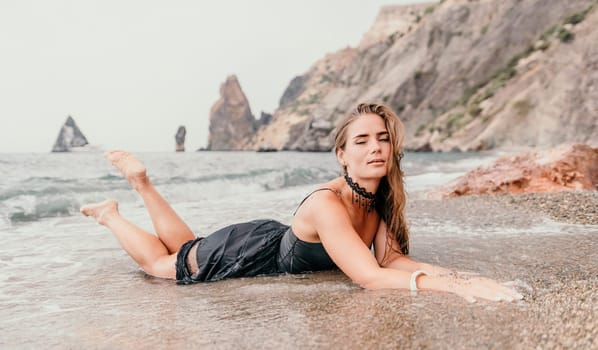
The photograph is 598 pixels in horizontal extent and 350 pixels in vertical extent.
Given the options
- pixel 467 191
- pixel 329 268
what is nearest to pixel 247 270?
pixel 329 268

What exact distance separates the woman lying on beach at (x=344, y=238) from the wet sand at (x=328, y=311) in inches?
4.5

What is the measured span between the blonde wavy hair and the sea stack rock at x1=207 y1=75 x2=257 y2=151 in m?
130

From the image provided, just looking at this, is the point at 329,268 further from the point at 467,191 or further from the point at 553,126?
the point at 553,126

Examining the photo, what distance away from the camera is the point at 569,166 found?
25.3 ft

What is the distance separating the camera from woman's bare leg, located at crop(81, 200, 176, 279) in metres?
3.87

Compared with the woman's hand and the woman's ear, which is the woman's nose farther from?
the woman's hand

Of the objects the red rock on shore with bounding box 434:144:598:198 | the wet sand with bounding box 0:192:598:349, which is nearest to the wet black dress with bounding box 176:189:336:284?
the wet sand with bounding box 0:192:598:349

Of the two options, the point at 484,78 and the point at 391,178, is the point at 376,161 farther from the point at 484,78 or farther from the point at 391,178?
the point at 484,78

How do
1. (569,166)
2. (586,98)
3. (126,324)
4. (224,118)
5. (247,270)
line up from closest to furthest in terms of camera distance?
(126,324) → (247,270) → (569,166) → (586,98) → (224,118)

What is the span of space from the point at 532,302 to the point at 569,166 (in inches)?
245

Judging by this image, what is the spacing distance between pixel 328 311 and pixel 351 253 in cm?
44

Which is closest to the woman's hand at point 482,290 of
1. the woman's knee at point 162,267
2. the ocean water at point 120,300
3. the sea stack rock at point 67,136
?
the ocean water at point 120,300

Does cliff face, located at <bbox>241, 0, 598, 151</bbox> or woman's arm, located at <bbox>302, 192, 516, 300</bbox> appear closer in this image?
woman's arm, located at <bbox>302, 192, 516, 300</bbox>

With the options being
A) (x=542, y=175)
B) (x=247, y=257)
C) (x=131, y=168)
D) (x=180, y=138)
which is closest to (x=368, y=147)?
(x=247, y=257)
